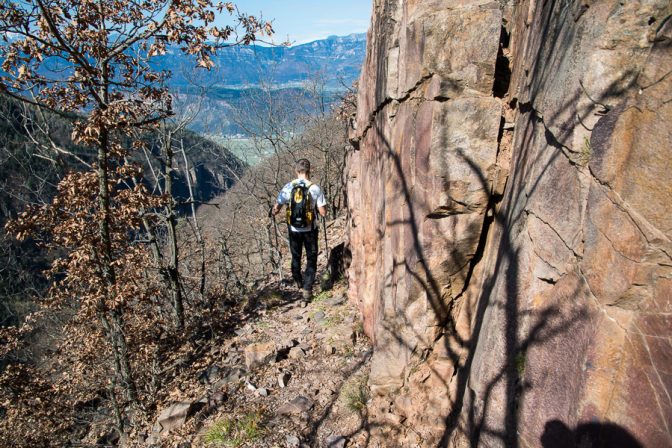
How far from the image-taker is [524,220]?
2451 mm

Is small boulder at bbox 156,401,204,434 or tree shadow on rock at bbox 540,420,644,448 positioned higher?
A: tree shadow on rock at bbox 540,420,644,448

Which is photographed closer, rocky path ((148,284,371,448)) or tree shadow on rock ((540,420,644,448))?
tree shadow on rock ((540,420,644,448))

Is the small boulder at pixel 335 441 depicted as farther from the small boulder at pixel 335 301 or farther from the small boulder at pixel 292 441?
the small boulder at pixel 335 301

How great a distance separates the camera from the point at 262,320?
6965 millimetres

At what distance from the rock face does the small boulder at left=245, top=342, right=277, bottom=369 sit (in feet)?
6.14

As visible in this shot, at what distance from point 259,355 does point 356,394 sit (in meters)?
1.74

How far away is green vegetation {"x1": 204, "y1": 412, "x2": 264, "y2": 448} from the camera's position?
394 centimetres

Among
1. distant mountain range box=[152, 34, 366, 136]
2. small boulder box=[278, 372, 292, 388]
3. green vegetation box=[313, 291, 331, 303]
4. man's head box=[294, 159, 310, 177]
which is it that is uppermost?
distant mountain range box=[152, 34, 366, 136]

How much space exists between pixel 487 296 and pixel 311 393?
2.60 m

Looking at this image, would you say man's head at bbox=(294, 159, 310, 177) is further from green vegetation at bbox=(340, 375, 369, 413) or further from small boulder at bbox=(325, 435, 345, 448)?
small boulder at bbox=(325, 435, 345, 448)

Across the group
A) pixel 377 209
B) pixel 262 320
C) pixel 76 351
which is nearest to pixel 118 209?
pixel 76 351

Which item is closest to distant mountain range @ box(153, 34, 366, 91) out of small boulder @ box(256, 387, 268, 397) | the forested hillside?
the forested hillside

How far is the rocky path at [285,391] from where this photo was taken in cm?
397

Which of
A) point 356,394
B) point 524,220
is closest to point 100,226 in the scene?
point 356,394
